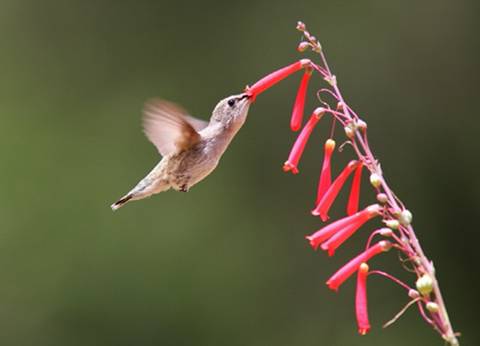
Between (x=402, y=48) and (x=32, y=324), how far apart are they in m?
5.52

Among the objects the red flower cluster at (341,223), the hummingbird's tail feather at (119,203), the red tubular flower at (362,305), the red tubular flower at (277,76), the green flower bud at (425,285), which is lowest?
the red tubular flower at (362,305)

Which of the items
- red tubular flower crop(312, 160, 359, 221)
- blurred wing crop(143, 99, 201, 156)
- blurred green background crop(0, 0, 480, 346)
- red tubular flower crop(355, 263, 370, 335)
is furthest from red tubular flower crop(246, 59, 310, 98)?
blurred green background crop(0, 0, 480, 346)

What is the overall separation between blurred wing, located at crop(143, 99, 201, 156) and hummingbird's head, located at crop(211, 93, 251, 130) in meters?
0.18

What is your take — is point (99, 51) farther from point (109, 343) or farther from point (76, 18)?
point (109, 343)

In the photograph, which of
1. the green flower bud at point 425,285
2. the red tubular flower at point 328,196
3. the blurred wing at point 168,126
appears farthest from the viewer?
the blurred wing at point 168,126

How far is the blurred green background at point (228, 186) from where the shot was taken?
348 inches

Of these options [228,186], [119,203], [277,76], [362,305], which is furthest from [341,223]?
[228,186]

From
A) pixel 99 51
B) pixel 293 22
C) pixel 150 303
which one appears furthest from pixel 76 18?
pixel 150 303

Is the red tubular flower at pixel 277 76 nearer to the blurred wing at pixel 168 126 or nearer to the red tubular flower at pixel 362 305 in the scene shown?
the blurred wing at pixel 168 126

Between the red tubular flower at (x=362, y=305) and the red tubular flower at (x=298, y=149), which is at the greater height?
the red tubular flower at (x=298, y=149)

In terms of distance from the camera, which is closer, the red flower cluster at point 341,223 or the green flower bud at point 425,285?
the green flower bud at point 425,285

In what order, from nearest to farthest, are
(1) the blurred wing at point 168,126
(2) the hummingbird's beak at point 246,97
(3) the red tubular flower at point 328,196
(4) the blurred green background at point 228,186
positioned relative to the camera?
1. (3) the red tubular flower at point 328,196
2. (1) the blurred wing at point 168,126
3. (2) the hummingbird's beak at point 246,97
4. (4) the blurred green background at point 228,186

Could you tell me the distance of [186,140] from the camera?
4617 mm

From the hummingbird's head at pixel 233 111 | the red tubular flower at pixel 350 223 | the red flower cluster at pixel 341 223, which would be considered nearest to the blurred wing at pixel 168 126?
the hummingbird's head at pixel 233 111
